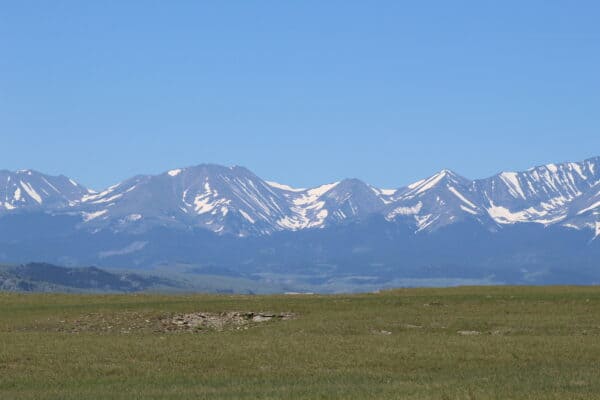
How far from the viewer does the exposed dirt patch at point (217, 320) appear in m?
62.2

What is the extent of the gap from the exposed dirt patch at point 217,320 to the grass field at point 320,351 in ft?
2.85

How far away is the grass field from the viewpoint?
119 ft

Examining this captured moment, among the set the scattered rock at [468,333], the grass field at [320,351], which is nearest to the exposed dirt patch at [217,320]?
the grass field at [320,351]

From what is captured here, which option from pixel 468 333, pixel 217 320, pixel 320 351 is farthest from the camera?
pixel 217 320

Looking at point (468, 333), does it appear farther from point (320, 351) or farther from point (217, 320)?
point (217, 320)

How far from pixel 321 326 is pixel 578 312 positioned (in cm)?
1836

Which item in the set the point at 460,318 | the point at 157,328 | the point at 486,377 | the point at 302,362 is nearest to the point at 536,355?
the point at 486,377

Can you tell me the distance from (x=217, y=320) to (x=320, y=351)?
18.3 m

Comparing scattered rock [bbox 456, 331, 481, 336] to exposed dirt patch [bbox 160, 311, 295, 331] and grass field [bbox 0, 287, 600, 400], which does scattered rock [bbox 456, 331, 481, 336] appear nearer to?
grass field [bbox 0, 287, 600, 400]

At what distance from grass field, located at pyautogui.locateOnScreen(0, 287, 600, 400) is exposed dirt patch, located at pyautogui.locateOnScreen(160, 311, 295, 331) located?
868mm

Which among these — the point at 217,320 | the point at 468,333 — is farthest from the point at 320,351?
the point at 217,320

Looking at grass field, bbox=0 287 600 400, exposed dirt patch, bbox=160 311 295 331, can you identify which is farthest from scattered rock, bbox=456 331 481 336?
exposed dirt patch, bbox=160 311 295 331

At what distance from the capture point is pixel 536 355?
45375 mm

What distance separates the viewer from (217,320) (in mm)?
64812
